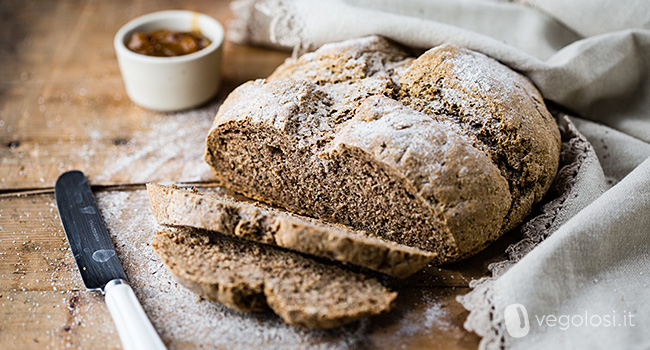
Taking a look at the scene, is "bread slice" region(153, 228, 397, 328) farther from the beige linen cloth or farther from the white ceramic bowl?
the white ceramic bowl

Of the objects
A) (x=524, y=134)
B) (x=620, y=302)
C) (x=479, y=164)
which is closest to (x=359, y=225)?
(x=479, y=164)

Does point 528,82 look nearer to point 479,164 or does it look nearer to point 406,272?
point 479,164

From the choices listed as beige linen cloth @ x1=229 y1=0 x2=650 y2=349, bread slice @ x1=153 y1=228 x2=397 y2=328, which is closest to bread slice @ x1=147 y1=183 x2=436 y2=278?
bread slice @ x1=153 y1=228 x2=397 y2=328

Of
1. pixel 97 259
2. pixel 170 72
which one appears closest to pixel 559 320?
pixel 97 259

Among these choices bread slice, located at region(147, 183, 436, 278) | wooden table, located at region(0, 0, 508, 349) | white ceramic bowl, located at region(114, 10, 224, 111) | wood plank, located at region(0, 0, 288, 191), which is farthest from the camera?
white ceramic bowl, located at region(114, 10, 224, 111)

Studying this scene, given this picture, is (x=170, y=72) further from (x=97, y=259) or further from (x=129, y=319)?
(x=129, y=319)

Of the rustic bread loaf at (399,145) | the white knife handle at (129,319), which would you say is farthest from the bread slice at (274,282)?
the rustic bread loaf at (399,145)
